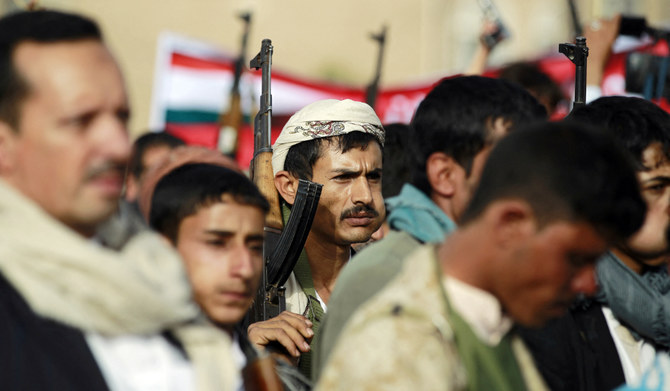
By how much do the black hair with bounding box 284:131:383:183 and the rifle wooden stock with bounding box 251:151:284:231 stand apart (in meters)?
0.10

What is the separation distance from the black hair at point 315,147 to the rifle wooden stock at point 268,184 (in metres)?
0.10

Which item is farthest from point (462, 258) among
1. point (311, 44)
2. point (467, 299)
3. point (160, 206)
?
point (311, 44)

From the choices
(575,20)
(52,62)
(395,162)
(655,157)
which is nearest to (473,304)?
(52,62)

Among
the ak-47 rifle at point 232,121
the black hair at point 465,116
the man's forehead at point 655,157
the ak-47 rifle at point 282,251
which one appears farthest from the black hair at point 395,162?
the ak-47 rifle at point 232,121

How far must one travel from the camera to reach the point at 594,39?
5148 millimetres

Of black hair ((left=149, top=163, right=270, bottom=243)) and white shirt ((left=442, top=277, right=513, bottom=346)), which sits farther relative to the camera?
black hair ((left=149, top=163, right=270, bottom=243))

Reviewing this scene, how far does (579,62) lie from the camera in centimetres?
368

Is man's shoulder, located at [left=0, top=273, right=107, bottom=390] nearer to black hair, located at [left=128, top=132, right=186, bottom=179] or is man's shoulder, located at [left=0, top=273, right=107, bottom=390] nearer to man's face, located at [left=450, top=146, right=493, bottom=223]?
man's face, located at [left=450, top=146, right=493, bottom=223]

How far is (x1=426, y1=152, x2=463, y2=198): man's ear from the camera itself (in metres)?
2.38

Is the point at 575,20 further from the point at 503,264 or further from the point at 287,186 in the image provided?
the point at 503,264

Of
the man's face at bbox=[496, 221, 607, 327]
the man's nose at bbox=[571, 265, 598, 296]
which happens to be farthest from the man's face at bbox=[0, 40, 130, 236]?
the man's nose at bbox=[571, 265, 598, 296]

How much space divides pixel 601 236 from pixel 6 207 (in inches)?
45.4

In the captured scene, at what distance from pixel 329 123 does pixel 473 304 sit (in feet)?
6.56

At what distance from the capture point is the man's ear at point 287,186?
3793 mm
